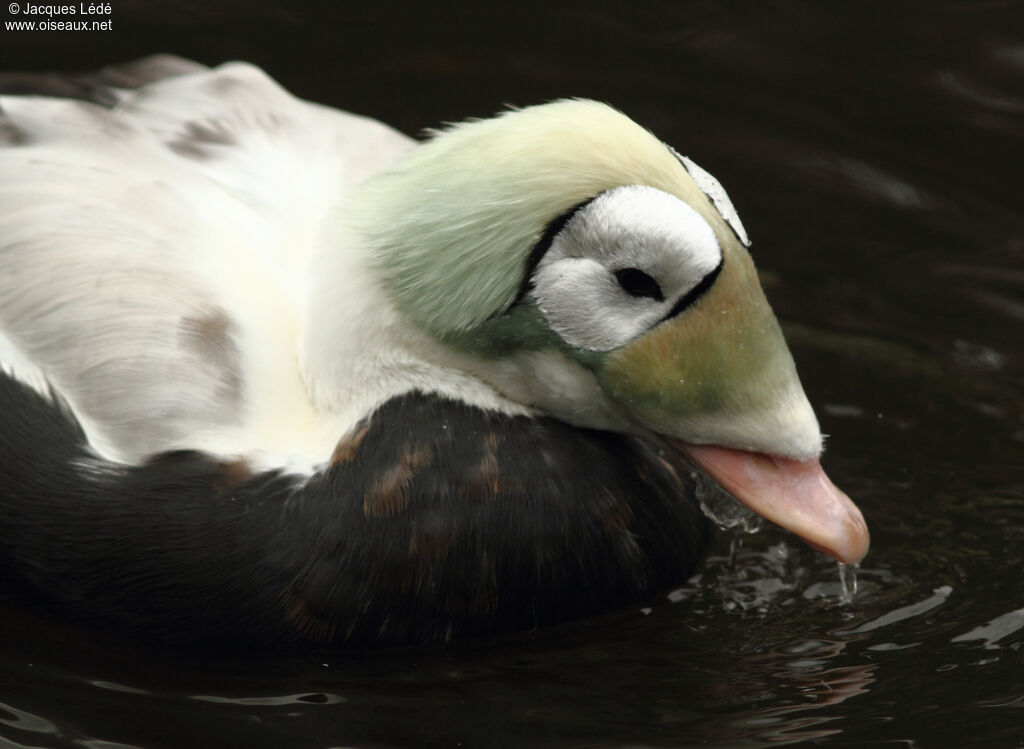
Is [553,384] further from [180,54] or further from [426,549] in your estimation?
[180,54]

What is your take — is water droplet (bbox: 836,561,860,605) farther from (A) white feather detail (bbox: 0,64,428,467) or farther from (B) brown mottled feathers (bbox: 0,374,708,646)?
(A) white feather detail (bbox: 0,64,428,467)

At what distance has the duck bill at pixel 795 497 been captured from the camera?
Result: 3307 millimetres

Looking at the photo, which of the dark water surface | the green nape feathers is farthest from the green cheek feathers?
the dark water surface

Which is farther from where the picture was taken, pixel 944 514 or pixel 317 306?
pixel 944 514

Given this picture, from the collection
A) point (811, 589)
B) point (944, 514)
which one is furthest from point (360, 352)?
point (944, 514)

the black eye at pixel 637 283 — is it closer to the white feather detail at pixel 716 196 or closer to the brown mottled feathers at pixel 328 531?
the white feather detail at pixel 716 196

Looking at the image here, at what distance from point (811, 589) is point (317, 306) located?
1.20 m

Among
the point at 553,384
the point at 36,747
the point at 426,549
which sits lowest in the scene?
the point at 36,747

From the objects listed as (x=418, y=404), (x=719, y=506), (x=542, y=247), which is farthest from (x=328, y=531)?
(x=719, y=506)

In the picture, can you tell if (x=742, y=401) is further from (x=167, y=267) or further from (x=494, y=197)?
(x=167, y=267)

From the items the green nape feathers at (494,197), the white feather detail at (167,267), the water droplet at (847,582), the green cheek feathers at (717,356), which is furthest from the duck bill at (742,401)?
the white feather detail at (167,267)

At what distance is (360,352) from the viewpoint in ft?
11.4

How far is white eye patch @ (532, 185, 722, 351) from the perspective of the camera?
126 inches

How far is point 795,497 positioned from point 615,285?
52 cm
